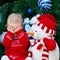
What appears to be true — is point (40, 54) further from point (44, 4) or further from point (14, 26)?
point (44, 4)

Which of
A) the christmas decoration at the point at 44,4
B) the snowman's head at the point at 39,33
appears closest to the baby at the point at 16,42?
the snowman's head at the point at 39,33

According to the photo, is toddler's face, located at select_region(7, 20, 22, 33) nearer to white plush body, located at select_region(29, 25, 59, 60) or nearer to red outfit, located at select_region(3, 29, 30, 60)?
red outfit, located at select_region(3, 29, 30, 60)

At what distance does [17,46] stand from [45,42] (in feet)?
0.85

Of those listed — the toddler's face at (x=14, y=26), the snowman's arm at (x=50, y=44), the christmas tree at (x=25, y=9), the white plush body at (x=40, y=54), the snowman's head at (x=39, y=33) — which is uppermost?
the christmas tree at (x=25, y=9)

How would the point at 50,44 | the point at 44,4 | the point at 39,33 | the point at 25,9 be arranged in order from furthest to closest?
the point at 25,9 < the point at 44,4 < the point at 39,33 < the point at 50,44

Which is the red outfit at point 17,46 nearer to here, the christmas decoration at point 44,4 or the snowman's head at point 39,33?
the snowman's head at point 39,33

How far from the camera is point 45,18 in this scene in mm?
3055

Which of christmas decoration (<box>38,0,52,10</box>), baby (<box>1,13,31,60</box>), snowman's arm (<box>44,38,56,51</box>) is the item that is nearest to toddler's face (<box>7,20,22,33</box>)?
baby (<box>1,13,31,60</box>)

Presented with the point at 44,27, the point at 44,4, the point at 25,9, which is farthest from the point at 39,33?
the point at 25,9

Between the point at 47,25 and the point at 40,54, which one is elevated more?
the point at 47,25

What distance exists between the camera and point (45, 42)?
3.00m

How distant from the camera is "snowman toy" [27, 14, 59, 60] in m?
2.99

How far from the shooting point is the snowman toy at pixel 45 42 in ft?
9.81

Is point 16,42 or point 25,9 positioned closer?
point 16,42
